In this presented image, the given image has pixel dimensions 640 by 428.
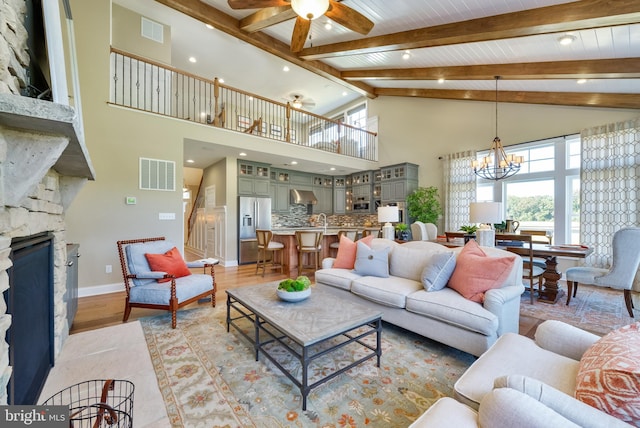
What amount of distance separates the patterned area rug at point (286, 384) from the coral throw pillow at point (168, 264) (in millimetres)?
692

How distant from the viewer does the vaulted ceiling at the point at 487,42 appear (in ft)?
→ 9.59

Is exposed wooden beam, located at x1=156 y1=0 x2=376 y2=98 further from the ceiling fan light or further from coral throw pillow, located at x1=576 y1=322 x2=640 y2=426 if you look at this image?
coral throw pillow, located at x1=576 y1=322 x2=640 y2=426

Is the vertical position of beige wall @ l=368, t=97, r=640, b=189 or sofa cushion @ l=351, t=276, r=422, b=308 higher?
beige wall @ l=368, t=97, r=640, b=189

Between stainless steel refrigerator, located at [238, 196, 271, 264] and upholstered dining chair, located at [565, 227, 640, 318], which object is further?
stainless steel refrigerator, located at [238, 196, 271, 264]

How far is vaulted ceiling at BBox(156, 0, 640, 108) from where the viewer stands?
2.92 m

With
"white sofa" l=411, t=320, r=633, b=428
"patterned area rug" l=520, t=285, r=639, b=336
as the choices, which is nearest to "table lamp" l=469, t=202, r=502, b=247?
"patterned area rug" l=520, t=285, r=639, b=336

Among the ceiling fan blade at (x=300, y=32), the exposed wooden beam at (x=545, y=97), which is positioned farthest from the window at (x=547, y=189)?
the ceiling fan blade at (x=300, y=32)

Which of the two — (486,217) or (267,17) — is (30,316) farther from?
(486,217)

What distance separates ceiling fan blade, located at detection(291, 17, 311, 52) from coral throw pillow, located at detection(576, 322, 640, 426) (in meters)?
3.87

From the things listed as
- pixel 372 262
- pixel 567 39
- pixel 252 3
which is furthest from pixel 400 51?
pixel 372 262

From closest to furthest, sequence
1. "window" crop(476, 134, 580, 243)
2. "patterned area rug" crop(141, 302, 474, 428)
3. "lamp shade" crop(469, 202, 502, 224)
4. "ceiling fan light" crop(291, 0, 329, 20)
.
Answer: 1. "patterned area rug" crop(141, 302, 474, 428)
2. "ceiling fan light" crop(291, 0, 329, 20)
3. "lamp shade" crop(469, 202, 502, 224)
4. "window" crop(476, 134, 580, 243)

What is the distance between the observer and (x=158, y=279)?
2.79 m

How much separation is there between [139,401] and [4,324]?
1.00m

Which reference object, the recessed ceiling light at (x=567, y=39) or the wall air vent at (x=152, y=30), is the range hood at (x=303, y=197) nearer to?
the wall air vent at (x=152, y=30)
